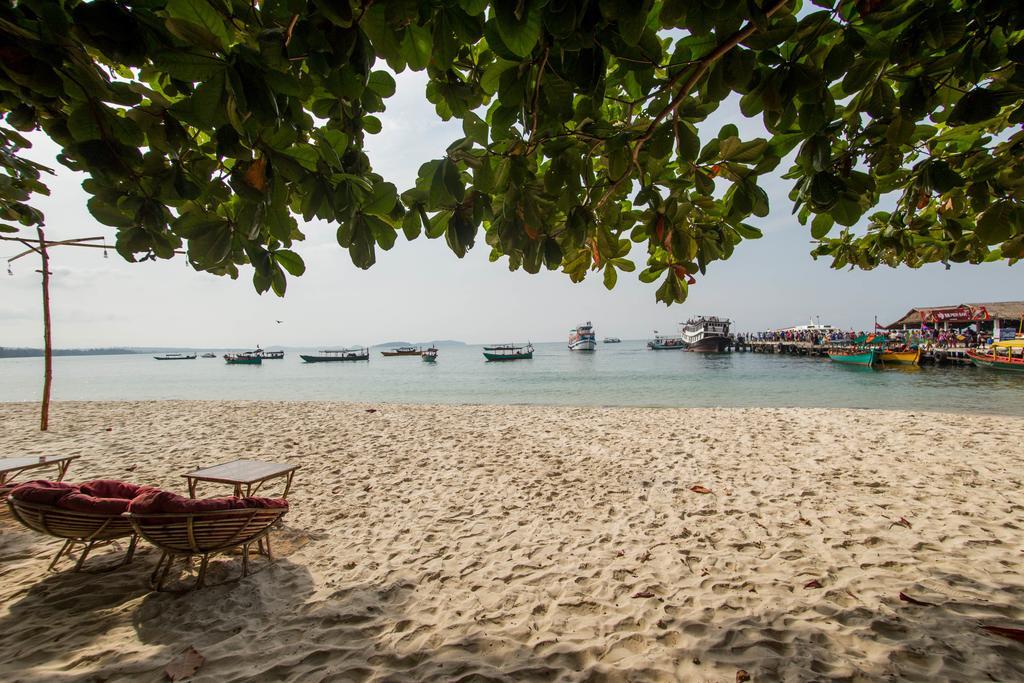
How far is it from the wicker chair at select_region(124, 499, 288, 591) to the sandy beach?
12.3 inches

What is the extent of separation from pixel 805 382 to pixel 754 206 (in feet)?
88.7

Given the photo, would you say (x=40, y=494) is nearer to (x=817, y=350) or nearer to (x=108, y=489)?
(x=108, y=489)

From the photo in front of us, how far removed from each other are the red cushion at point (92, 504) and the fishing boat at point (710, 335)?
62.7m

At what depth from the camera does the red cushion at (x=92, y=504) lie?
2646 mm

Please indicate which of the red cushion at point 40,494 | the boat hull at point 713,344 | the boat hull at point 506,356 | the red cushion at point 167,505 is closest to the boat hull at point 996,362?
the boat hull at point 713,344

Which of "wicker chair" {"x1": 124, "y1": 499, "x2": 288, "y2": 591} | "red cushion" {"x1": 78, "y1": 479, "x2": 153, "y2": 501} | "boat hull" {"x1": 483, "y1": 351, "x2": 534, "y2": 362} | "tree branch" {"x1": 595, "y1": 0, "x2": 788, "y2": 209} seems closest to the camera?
"tree branch" {"x1": 595, "y1": 0, "x2": 788, "y2": 209}

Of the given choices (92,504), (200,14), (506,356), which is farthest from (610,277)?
(506,356)

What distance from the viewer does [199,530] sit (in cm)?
261

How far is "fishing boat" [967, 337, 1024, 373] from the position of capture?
78.3 feet

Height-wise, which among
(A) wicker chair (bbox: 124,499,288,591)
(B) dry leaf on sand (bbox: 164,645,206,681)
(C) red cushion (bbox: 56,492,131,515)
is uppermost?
(C) red cushion (bbox: 56,492,131,515)

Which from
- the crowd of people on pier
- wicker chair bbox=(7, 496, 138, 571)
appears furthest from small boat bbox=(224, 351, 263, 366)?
the crowd of people on pier

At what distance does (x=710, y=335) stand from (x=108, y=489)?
63225 mm

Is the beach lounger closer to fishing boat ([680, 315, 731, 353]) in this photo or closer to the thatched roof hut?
the thatched roof hut

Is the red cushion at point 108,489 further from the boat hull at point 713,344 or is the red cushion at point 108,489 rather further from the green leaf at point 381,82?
the boat hull at point 713,344
